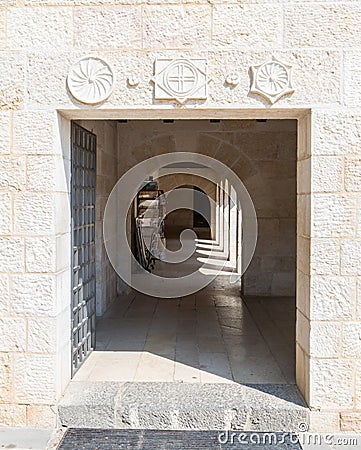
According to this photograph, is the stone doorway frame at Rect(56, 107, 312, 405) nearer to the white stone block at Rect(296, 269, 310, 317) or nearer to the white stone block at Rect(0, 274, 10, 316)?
the white stone block at Rect(296, 269, 310, 317)

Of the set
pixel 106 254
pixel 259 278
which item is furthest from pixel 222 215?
pixel 106 254

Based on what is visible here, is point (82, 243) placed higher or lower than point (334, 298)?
higher

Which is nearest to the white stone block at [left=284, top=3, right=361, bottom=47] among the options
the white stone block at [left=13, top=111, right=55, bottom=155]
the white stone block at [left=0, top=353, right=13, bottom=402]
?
the white stone block at [left=13, top=111, right=55, bottom=155]

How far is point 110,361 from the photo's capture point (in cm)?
352

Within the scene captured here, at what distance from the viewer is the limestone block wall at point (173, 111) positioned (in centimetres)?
269

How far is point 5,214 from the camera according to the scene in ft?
9.10

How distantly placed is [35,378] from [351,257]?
72.2 inches

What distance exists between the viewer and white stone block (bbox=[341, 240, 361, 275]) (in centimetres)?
271

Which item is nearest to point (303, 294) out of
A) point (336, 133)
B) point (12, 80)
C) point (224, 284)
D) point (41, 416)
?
point (336, 133)

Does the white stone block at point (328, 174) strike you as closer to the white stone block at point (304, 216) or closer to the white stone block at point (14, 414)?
the white stone block at point (304, 216)

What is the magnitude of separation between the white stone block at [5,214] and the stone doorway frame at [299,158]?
39cm

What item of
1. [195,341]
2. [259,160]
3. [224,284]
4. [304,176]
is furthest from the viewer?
[224,284]

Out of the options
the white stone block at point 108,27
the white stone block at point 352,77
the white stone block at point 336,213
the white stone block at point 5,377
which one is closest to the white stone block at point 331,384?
the white stone block at point 336,213

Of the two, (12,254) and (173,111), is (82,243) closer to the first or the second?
(12,254)
